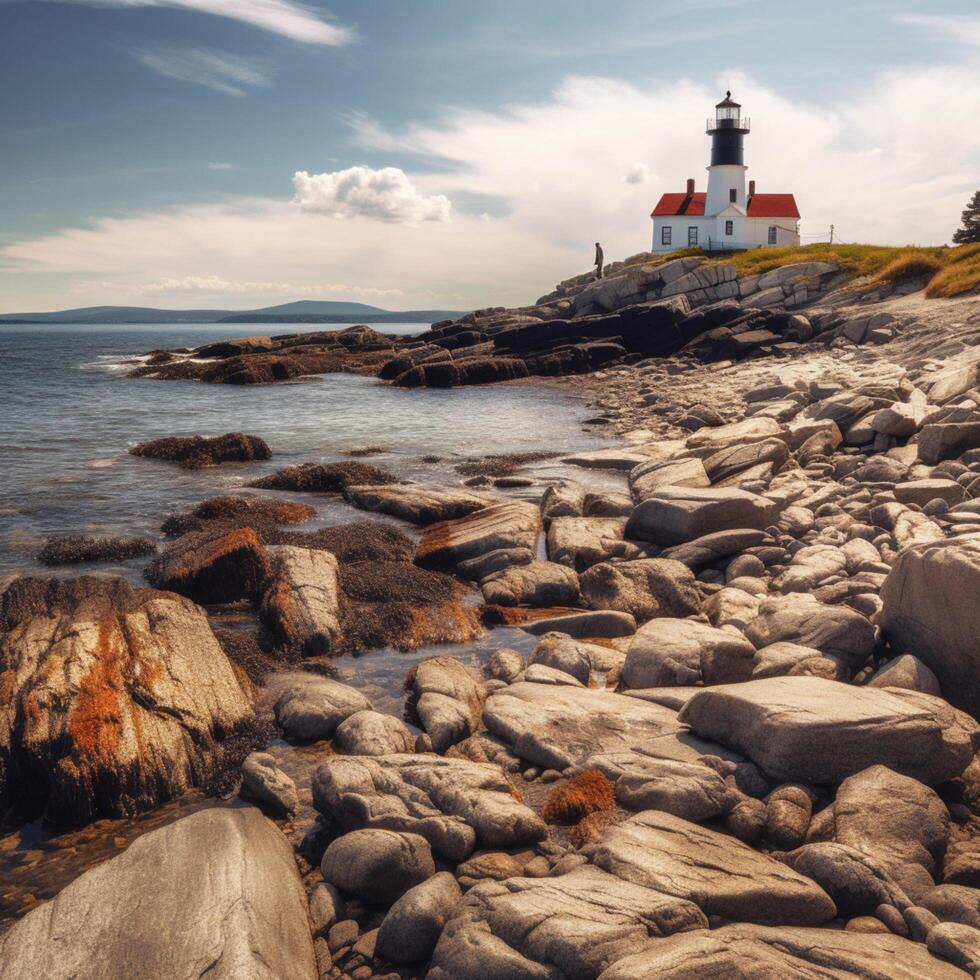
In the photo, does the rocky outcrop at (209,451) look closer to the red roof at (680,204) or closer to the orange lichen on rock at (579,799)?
the orange lichen on rock at (579,799)

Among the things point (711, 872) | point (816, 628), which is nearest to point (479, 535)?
point (816, 628)

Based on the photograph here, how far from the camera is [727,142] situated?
71.9 m

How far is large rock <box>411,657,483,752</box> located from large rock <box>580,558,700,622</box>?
→ 2.61 metres

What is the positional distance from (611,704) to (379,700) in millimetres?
2417

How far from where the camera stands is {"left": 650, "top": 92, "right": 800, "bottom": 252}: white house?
71.8 meters

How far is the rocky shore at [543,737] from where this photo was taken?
13.5 feet

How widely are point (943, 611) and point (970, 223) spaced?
200 feet

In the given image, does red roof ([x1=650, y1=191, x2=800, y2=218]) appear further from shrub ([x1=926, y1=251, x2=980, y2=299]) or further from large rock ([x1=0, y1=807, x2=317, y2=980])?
large rock ([x1=0, y1=807, x2=317, y2=980])

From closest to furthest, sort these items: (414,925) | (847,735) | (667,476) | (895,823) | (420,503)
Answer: (414,925) < (895,823) < (847,735) < (420,503) < (667,476)

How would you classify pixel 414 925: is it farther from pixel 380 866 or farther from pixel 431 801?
pixel 431 801

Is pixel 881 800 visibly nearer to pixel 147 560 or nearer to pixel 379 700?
pixel 379 700

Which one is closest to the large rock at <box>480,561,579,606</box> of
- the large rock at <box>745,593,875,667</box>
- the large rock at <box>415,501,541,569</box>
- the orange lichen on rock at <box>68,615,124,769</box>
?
the large rock at <box>415,501,541,569</box>

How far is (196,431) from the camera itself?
1085 inches

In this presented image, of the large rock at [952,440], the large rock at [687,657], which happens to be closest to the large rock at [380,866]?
the large rock at [687,657]
